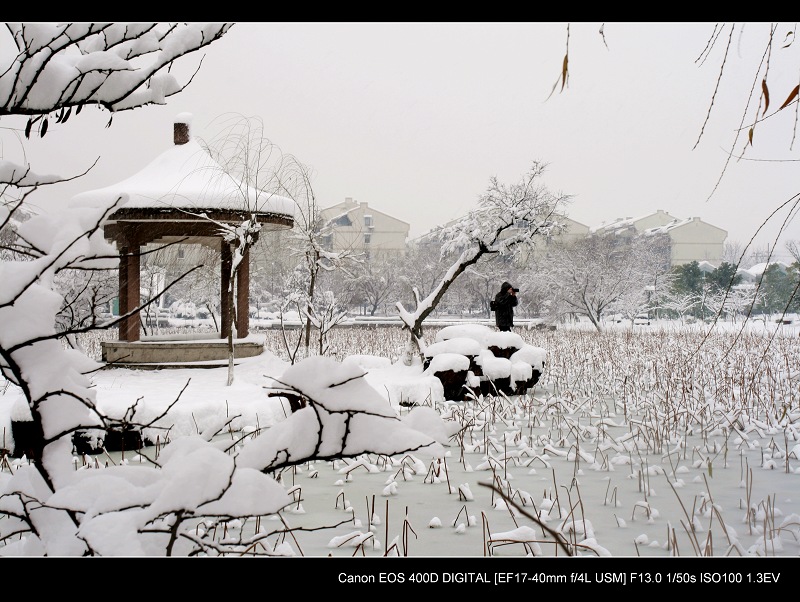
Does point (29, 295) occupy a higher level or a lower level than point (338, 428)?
higher

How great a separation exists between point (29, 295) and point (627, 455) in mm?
4030

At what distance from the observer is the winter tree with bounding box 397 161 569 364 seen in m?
7.02

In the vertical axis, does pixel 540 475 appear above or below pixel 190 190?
below

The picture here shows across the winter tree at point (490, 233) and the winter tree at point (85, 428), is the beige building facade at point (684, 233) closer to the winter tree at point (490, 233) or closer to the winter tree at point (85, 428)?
the winter tree at point (490, 233)

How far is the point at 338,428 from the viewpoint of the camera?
0.78m

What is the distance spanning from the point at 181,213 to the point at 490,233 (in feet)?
11.4

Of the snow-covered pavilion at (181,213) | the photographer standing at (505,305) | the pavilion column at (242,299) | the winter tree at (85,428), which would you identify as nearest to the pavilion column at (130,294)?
the snow-covered pavilion at (181,213)

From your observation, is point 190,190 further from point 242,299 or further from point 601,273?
point 601,273

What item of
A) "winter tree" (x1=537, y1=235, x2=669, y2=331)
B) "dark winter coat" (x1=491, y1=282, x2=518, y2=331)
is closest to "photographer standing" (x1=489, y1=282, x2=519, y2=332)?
"dark winter coat" (x1=491, y1=282, x2=518, y2=331)

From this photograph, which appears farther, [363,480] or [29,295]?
[363,480]

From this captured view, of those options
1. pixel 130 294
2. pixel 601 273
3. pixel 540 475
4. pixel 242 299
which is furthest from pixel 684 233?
pixel 540 475

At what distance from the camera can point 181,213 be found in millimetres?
6359
